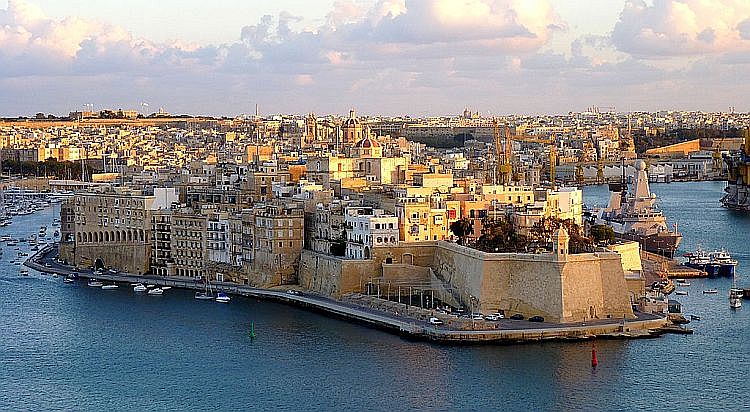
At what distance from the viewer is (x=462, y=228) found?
17406mm

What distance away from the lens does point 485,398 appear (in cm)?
1226

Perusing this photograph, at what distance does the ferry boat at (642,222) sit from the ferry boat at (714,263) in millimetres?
1142

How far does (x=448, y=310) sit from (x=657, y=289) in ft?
10.0

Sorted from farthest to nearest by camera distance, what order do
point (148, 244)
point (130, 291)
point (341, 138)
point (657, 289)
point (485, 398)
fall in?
point (341, 138) < point (148, 244) < point (130, 291) < point (657, 289) < point (485, 398)

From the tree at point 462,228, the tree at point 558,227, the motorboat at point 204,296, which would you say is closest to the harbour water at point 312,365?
the motorboat at point 204,296

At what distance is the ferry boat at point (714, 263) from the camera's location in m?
19.3

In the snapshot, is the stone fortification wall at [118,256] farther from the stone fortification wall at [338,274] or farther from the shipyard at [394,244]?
the stone fortification wall at [338,274]

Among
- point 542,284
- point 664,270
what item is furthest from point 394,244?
point 664,270

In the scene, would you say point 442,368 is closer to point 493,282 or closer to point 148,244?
point 493,282

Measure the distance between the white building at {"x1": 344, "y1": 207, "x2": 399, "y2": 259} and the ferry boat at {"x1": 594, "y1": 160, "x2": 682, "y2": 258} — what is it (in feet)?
19.9

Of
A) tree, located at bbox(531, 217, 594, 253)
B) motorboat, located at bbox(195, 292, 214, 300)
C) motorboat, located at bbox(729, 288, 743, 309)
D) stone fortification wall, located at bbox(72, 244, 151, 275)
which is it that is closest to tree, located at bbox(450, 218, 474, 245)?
tree, located at bbox(531, 217, 594, 253)

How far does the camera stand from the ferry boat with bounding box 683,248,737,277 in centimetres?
1934

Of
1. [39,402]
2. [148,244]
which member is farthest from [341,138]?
[39,402]

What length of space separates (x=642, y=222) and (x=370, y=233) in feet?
23.7
